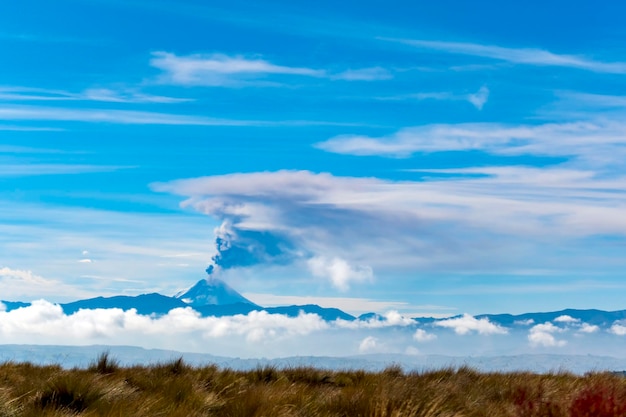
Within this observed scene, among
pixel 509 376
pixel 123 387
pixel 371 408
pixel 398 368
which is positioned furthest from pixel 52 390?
pixel 509 376

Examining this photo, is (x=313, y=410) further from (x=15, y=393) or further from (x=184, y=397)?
(x=15, y=393)

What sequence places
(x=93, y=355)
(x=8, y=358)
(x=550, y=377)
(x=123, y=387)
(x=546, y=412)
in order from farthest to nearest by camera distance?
(x=550, y=377), (x=8, y=358), (x=93, y=355), (x=123, y=387), (x=546, y=412)

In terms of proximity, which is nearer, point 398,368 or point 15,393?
point 15,393

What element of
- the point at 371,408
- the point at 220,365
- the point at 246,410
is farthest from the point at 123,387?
the point at 220,365

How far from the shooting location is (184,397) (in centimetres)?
1218

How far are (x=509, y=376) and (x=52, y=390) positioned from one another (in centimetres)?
1220

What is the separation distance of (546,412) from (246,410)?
14.6 feet

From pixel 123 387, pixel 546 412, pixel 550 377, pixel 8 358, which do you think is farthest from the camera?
pixel 550 377

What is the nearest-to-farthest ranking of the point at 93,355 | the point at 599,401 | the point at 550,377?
the point at 599,401, the point at 93,355, the point at 550,377

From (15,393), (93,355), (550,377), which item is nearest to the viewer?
(15,393)

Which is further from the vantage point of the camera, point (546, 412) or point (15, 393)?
point (15, 393)

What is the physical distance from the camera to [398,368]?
64.4ft

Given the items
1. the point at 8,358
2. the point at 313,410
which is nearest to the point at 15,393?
the point at 313,410

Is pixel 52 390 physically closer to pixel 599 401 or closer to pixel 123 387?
Result: pixel 123 387
